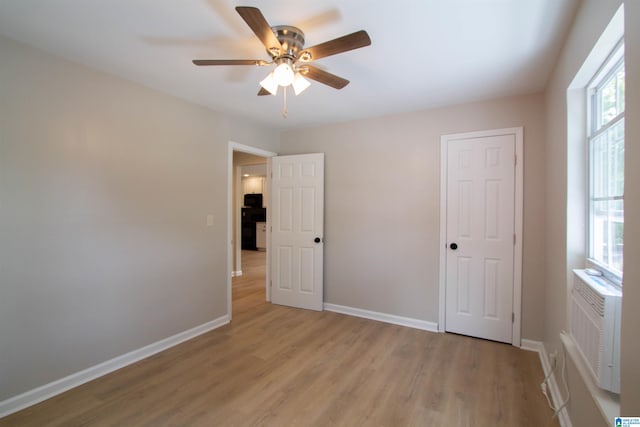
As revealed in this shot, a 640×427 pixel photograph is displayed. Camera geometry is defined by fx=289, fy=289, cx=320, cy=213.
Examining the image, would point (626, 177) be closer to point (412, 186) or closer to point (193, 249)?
point (412, 186)

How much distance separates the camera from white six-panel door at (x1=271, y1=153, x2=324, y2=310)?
385cm

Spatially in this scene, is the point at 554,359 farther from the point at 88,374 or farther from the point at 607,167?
the point at 88,374

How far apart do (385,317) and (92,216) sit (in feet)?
10.2

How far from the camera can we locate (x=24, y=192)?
195 centimetres

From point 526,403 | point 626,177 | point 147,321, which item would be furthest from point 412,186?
point 147,321

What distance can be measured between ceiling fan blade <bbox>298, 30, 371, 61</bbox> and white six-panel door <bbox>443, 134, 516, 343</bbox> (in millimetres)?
2026

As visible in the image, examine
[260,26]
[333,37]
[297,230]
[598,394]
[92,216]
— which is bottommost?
[598,394]

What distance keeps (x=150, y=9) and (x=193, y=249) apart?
215 centimetres

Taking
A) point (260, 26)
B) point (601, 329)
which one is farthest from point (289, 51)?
point (601, 329)

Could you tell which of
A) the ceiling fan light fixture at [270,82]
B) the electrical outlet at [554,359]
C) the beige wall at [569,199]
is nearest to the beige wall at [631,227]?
the beige wall at [569,199]

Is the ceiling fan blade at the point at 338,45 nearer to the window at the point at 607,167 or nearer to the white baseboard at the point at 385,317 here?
the window at the point at 607,167

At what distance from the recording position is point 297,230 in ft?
13.1

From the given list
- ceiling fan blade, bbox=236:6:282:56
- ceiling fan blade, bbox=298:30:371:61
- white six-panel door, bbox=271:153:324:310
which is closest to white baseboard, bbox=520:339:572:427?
white six-panel door, bbox=271:153:324:310

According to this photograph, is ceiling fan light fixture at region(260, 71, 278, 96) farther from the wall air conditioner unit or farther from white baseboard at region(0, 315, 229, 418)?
Answer: white baseboard at region(0, 315, 229, 418)
